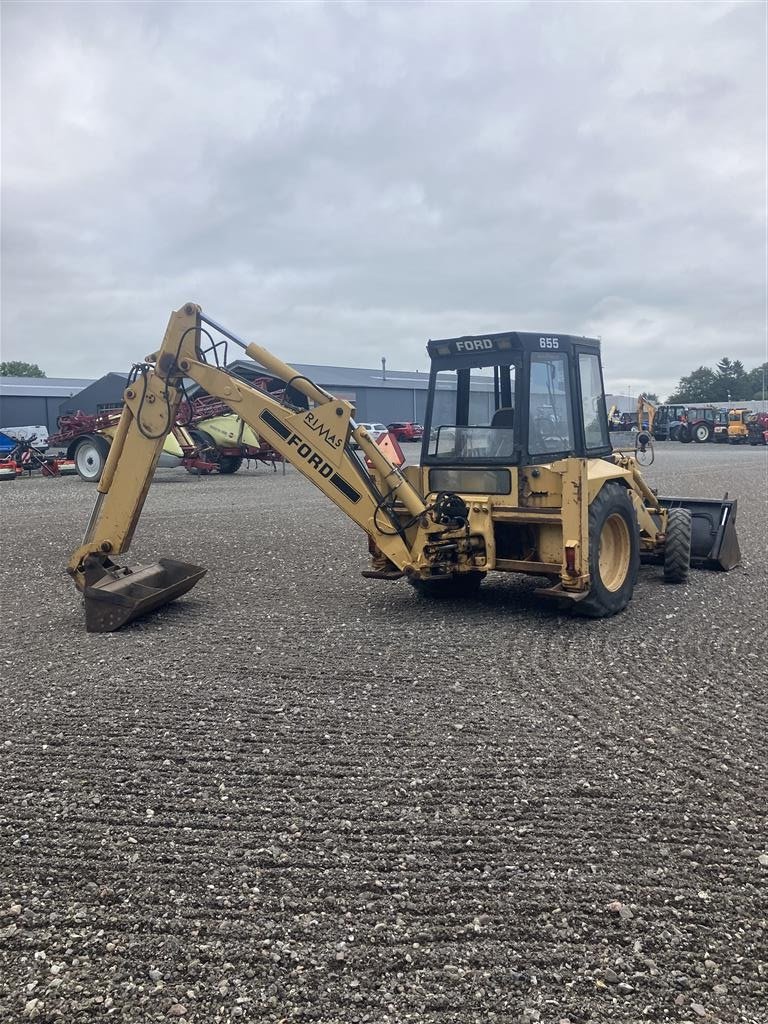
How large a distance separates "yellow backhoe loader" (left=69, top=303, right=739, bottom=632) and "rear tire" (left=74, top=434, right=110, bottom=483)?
15.2 m

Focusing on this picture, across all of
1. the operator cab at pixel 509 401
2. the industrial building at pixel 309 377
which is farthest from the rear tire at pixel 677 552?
the industrial building at pixel 309 377

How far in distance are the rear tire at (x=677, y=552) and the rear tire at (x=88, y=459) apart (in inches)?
648

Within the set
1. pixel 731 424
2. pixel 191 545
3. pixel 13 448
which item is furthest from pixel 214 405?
pixel 731 424

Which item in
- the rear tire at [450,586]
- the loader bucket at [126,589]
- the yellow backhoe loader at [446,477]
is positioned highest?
the yellow backhoe loader at [446,477]

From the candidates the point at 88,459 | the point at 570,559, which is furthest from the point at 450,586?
the point at 88,459

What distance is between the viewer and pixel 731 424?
44.2 meters

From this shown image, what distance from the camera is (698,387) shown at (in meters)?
96.8

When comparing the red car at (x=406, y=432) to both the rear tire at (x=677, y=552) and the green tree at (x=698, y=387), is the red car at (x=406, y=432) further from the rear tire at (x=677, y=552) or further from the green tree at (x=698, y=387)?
the green tree at (x=698, y=387)

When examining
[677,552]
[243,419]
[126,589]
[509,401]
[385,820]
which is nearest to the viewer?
[385,820]

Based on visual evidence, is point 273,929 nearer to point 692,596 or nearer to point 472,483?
point 472,483

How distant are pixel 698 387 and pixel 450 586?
3780 inches

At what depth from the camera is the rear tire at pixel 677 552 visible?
9047 millimetres

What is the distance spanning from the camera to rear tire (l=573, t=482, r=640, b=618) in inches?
289

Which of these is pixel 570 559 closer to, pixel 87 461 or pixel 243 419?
pixel 243 419
